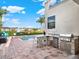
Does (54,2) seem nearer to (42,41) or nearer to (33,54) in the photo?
(42,41)

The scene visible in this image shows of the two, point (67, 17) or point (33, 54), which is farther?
point (67, 17)

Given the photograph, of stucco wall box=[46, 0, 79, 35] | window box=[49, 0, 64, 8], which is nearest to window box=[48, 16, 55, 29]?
stucco wall box=[46, 0, 79, 35]

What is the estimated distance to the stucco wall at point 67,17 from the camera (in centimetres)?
576

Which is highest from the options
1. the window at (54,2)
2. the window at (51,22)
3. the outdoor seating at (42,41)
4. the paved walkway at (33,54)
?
the window at (54,2)

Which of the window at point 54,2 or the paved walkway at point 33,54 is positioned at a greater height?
the window at point 54,2

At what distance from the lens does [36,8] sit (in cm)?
1276

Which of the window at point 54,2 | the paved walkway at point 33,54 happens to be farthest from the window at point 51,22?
the paved walkway at point 33,54

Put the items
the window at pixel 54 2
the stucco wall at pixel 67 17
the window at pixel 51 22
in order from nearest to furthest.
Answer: the stucco wall at pixel 67 17 → the window at pixel 54 2 → the window at pixel 51 22

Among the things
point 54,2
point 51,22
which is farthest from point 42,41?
point 54,2

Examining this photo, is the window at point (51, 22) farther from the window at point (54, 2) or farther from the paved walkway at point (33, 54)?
the paved walkway at point (33, 54)

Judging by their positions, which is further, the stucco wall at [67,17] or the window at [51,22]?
the window at [51,22]

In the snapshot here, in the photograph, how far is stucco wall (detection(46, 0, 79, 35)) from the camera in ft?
18.9

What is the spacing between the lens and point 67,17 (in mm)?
6328

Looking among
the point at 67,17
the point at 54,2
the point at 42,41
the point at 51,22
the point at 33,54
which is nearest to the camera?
the point at 33,54
